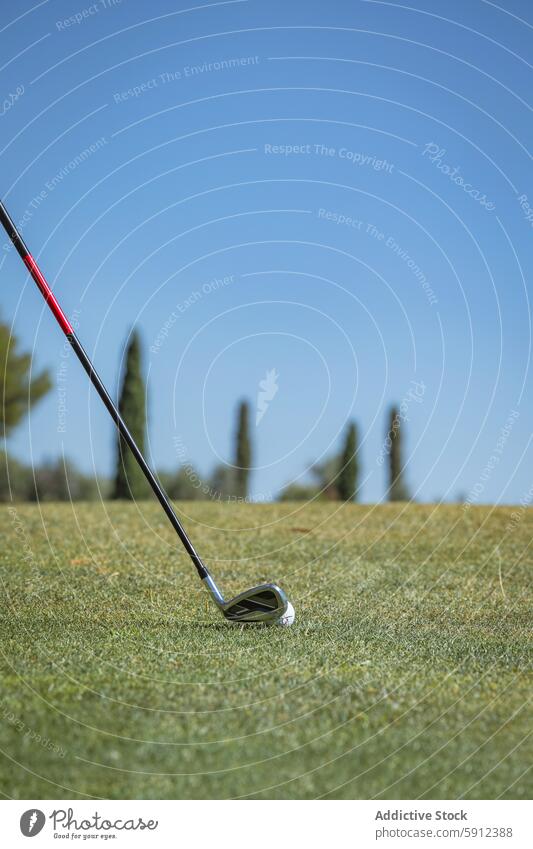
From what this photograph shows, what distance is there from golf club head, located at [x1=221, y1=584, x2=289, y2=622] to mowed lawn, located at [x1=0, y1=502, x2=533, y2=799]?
13cm

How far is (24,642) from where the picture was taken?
5.90m

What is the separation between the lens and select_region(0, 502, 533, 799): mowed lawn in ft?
13.3

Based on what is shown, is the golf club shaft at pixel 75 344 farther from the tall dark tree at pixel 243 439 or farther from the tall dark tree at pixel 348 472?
the tall dark tree at pixel 243 439

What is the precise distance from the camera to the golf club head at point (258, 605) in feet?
20.5

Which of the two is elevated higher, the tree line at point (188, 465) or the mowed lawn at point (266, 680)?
the tree line at point (188, 465)

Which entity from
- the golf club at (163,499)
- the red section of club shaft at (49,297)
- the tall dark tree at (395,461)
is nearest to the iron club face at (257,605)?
the golf club at (163,499)

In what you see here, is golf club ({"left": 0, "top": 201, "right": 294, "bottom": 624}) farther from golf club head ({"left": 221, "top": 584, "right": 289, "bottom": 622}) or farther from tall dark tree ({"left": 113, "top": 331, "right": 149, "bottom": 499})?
tall dark tree ({"left": 113, "top": 331, "right": 149, "bottom": 499})

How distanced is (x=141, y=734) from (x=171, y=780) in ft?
1.15

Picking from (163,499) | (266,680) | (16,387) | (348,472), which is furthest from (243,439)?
(266,680)

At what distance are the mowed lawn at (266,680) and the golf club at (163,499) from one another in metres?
0.14

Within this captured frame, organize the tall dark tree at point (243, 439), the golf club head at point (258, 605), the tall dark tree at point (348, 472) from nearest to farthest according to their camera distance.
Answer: the golf club head at point (258, 605) → the tall dark tree at point (348, 472) → the tall dark tree at point (243, 439)

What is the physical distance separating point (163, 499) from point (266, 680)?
195 cm
